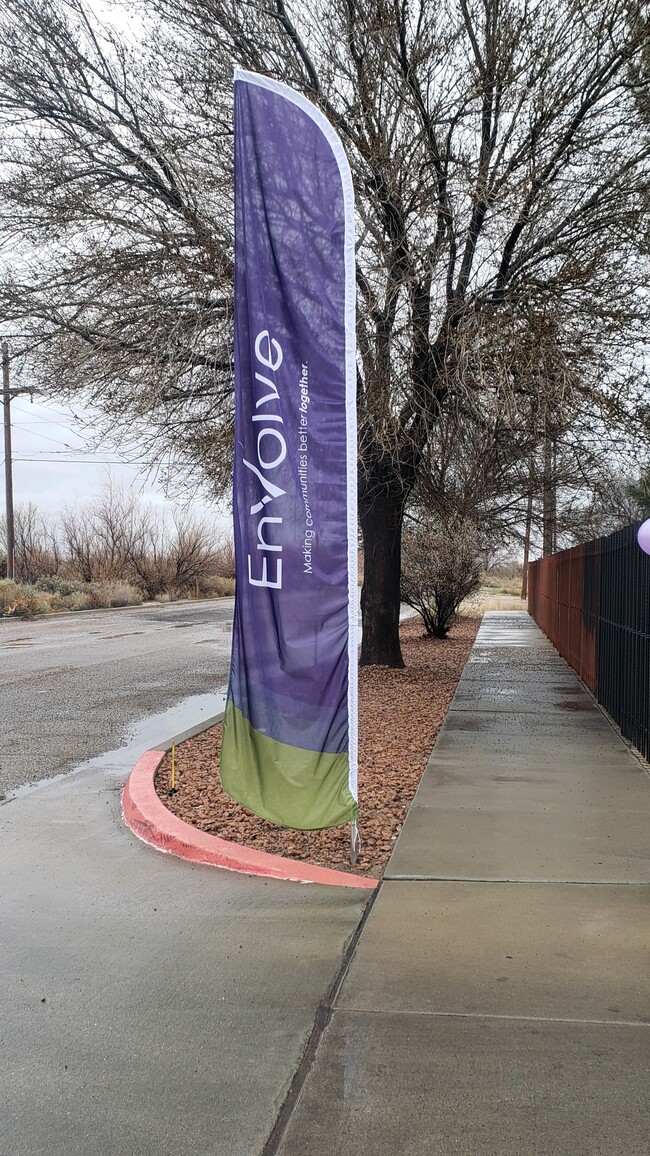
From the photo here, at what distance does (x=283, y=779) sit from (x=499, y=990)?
6.55ft

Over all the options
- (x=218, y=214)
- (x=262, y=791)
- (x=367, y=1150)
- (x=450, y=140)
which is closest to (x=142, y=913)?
(x=262, y=791)

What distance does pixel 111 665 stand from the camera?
1634 centimetres

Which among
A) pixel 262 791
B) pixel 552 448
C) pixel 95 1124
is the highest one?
pixel 552 448

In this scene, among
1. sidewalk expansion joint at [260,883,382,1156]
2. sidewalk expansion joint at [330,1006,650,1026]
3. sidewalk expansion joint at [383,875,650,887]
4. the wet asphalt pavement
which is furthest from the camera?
the wet asphalt pavement

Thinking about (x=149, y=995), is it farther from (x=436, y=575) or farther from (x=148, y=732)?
(x=436, y=575)

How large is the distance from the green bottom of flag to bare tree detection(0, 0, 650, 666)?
4.80 m

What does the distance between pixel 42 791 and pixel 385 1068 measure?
4.95 meters

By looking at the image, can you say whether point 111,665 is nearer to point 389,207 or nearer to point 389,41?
point 389,207

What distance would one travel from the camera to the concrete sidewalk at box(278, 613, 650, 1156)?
289 centimetres

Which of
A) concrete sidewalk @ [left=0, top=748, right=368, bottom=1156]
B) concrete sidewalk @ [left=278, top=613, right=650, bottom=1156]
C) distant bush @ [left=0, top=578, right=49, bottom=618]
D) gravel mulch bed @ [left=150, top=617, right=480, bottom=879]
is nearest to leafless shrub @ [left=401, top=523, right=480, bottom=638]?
gravel mulch bed @ [left=150, top=617, right=480, bottom=879]

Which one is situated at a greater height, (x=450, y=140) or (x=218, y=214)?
(x=450, y=140)

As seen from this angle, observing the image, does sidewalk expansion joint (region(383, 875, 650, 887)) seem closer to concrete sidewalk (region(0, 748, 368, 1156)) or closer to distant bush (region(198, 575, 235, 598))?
concrete sidewalk (region(0, 748, 368, 1156))

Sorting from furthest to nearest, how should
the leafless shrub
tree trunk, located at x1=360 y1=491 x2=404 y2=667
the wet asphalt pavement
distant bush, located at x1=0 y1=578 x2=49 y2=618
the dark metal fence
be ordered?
1. distant bush, located at x1=0 y1=578 x2=49 y2=618
2. the leafless shrub
3. tree trunk, located at x1=360 y1=491 x2=404 y2=667
4. the wet asphalt pavement
5. the dark metal fence

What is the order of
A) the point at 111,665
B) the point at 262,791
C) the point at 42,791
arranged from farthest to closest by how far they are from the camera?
1. the point at 111,665
2. the point at 42,791
3. the point at 262,791
